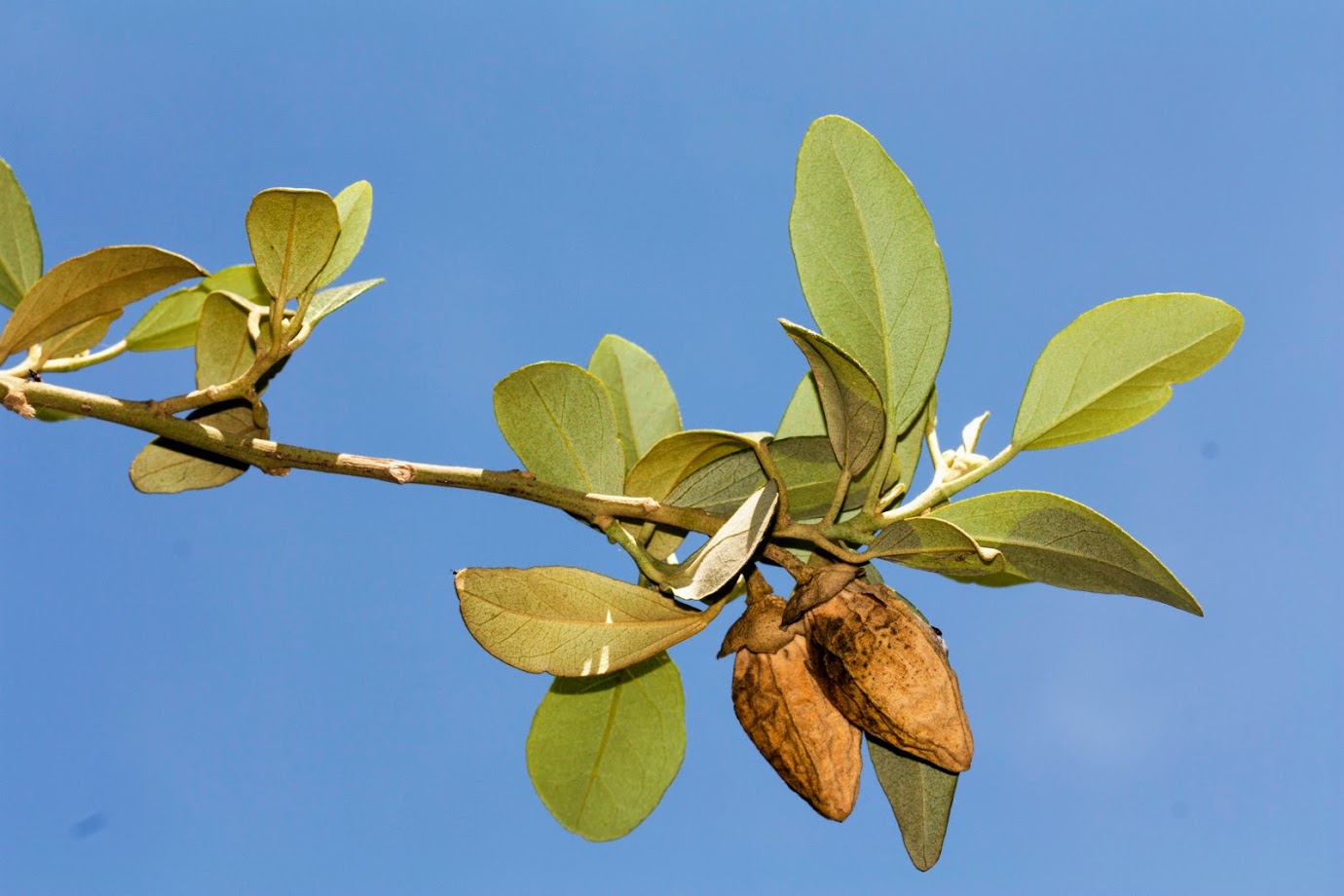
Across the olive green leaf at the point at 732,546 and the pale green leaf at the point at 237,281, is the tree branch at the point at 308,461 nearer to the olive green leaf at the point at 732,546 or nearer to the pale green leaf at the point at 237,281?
the olive green leaf at the point at 732,546

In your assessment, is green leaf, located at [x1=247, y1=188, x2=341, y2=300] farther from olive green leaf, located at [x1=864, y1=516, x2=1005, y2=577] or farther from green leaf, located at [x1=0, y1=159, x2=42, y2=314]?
olive green leaf, located at [x1=864, y1=516, x2=1005, y2=577]

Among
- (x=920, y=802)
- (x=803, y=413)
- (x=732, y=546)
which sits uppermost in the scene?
(x=803, y=413)

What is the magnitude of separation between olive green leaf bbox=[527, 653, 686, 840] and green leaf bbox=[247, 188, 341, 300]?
57cm

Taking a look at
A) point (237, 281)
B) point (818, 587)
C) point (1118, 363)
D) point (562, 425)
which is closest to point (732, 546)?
point (818, 587)

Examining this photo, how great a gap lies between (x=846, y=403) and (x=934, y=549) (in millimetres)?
183

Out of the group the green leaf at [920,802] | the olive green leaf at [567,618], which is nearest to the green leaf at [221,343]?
the olive green leaf at [567,618]

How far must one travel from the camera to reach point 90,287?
4.28 ft

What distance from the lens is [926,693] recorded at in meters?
1.16

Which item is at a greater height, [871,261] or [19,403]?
[871,261]

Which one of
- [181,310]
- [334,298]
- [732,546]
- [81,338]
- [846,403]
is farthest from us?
[181,310]

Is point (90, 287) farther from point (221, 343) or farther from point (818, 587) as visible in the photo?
point (818, 587)

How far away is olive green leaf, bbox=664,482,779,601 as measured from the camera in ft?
3.58

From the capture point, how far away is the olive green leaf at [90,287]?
49.8 inches

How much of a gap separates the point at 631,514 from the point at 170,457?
0.63m
